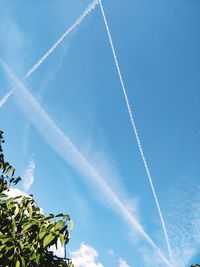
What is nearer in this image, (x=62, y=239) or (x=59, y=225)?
(x=62, y=239)

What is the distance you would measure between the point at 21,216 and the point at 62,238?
3.71 ft

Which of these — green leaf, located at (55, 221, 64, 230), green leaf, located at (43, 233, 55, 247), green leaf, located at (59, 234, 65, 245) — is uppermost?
green leaf, located at (55, 221, 64, 230)

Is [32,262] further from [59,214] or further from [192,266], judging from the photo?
[192,266]

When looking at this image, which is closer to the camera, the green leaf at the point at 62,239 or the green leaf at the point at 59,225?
the green leaf at the point at 62,239

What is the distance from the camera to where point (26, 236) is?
16.8 feet

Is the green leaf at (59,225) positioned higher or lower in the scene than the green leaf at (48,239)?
higher

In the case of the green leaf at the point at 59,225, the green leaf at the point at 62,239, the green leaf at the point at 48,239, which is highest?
the green leaf at the point at 59,225

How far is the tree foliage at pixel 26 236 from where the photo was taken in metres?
4.63

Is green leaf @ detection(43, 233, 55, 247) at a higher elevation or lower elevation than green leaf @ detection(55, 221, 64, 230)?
lower

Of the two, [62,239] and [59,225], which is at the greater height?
[59,225]

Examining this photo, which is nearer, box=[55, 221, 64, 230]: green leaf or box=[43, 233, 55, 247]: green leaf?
box=[43, 233, 55, 247]: green leaf

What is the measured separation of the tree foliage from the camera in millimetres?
4629

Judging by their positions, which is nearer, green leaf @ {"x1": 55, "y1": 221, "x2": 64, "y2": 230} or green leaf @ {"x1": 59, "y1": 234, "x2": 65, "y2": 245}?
green leaf @ {"x1": 59, "y1": 234, "x2": 65, "y2": 245}

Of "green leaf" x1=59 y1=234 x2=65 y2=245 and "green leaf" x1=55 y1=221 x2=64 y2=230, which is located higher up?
"green leaf" x1=55 y1=221 x2=64 y2=230
